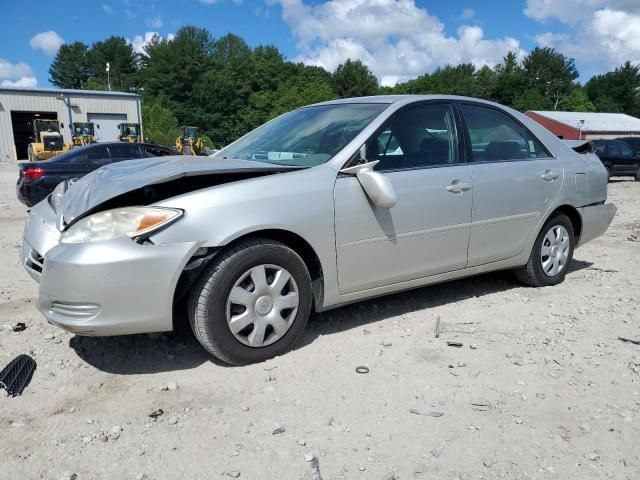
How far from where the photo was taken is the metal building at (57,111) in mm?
38863

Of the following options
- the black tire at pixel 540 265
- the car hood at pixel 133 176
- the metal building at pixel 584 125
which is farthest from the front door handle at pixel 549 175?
the metal building at pixel 584 125

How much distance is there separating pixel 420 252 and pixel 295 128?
4.45 feet

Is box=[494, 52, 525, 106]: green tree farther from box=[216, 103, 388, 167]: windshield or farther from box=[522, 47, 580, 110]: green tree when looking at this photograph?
box=[216, 103, 388, 167]: windshield

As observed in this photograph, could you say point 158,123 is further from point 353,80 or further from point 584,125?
point 584,125

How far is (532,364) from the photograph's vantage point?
A: 335cm

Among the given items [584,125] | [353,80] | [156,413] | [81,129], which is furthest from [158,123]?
[156,413]

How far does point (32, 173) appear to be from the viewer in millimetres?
10125

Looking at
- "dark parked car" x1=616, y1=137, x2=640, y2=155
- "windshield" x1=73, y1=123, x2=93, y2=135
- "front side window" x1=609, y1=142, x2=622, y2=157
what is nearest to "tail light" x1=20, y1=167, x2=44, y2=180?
"front side window" x1=609, y1=142, x2=622, y2=157

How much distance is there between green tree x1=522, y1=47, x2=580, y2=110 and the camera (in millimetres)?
105438

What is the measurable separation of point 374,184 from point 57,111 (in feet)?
139

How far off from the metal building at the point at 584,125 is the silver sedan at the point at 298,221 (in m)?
59.2

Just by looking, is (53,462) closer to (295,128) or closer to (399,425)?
(399,425)

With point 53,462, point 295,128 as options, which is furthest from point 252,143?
point 53,462

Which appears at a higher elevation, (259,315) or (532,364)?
(259,315)
